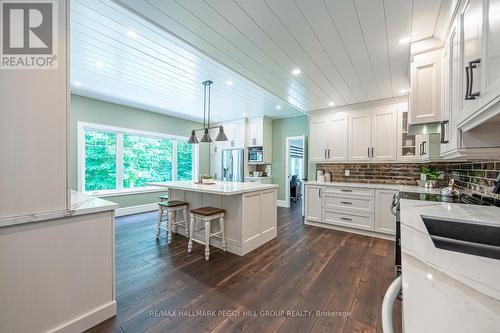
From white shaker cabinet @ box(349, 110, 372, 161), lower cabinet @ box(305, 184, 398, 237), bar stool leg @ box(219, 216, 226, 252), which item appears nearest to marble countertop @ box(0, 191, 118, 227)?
bar stool leg @ box(219, 216, 226, 252)

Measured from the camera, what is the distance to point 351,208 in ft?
12.4

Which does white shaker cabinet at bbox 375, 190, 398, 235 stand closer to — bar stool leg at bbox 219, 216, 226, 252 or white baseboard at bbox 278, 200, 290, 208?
bar stool leg at bbox 219, 216, 226, 252

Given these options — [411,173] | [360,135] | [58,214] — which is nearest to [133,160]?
[58,214]

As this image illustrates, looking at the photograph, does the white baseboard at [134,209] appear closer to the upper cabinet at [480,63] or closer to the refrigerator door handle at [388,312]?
the refrigerator door handle at [388,312]

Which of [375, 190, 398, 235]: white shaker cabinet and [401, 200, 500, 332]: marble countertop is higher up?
[401, 200, 500, 332]: marble countertop

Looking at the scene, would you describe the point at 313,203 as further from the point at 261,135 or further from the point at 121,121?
the point at 121,121

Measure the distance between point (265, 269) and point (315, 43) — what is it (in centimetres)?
257

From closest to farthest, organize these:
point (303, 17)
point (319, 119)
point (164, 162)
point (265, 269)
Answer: point (303, 17) → point (265, 269) → point (319, 119) → point (164, 162)

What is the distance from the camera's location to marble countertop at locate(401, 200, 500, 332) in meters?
0.47

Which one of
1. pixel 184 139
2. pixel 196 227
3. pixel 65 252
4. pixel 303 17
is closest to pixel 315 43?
pixel 303 17

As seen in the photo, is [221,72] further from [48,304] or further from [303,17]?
[48,304]

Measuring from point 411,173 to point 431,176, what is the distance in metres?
0.55

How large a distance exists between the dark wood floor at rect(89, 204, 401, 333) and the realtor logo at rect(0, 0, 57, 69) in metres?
1.93

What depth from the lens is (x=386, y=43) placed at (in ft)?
7.04
